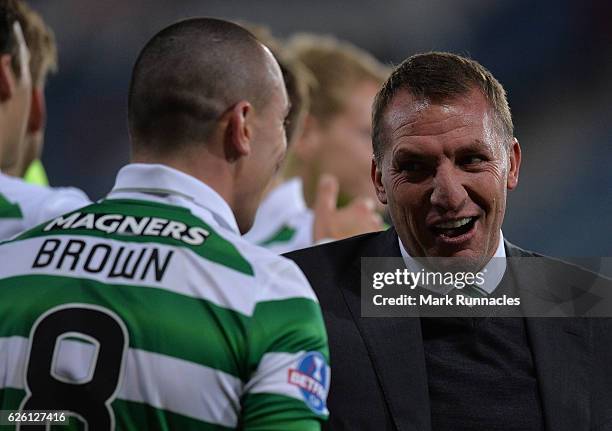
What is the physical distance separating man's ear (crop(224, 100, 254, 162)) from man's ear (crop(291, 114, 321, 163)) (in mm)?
2973

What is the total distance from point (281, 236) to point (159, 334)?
122 inches

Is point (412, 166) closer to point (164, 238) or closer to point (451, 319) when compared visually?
point (451, 319)

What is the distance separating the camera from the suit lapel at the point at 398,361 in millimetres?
1688

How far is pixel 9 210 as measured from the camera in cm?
258

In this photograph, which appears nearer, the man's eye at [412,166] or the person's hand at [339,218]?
the man's eye at [412,166]

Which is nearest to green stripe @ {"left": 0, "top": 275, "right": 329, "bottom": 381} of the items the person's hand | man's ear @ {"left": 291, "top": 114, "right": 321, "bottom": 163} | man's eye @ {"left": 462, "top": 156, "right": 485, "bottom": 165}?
man's eye @ {"left": 462, "top": 156, "right": 485, "bottom": 165}

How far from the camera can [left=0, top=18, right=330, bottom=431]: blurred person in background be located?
1379mm

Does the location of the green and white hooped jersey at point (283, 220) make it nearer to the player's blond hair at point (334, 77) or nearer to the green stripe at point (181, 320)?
the player's blond hair at point (334, 77)

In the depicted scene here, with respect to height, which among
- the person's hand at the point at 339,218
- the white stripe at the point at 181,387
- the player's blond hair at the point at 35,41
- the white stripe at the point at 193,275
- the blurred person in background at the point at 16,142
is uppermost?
the player's blond hair at the point at 35,41

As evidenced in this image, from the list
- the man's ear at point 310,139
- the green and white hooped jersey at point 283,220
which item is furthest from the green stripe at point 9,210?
the man's ear at point 310,139

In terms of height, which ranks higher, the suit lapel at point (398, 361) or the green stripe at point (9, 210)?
the green stripe at point (9, 210)

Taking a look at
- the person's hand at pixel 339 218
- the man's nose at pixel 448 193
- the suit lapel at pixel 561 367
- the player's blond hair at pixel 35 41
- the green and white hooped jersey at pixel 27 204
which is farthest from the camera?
the person's hand at pixel 339 218

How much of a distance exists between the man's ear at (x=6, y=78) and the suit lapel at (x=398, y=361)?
51.6 inches

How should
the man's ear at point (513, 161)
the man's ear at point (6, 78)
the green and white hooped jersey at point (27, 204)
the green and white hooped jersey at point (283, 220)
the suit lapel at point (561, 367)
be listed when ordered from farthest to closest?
the green and white hooped jersey at point (283, 220)
the man's ear at point (6, 78)
the green and white hooped jersey at point (27, 204)
the man's ear at point (513, 161)
the suit lapel at point (561, 367)
